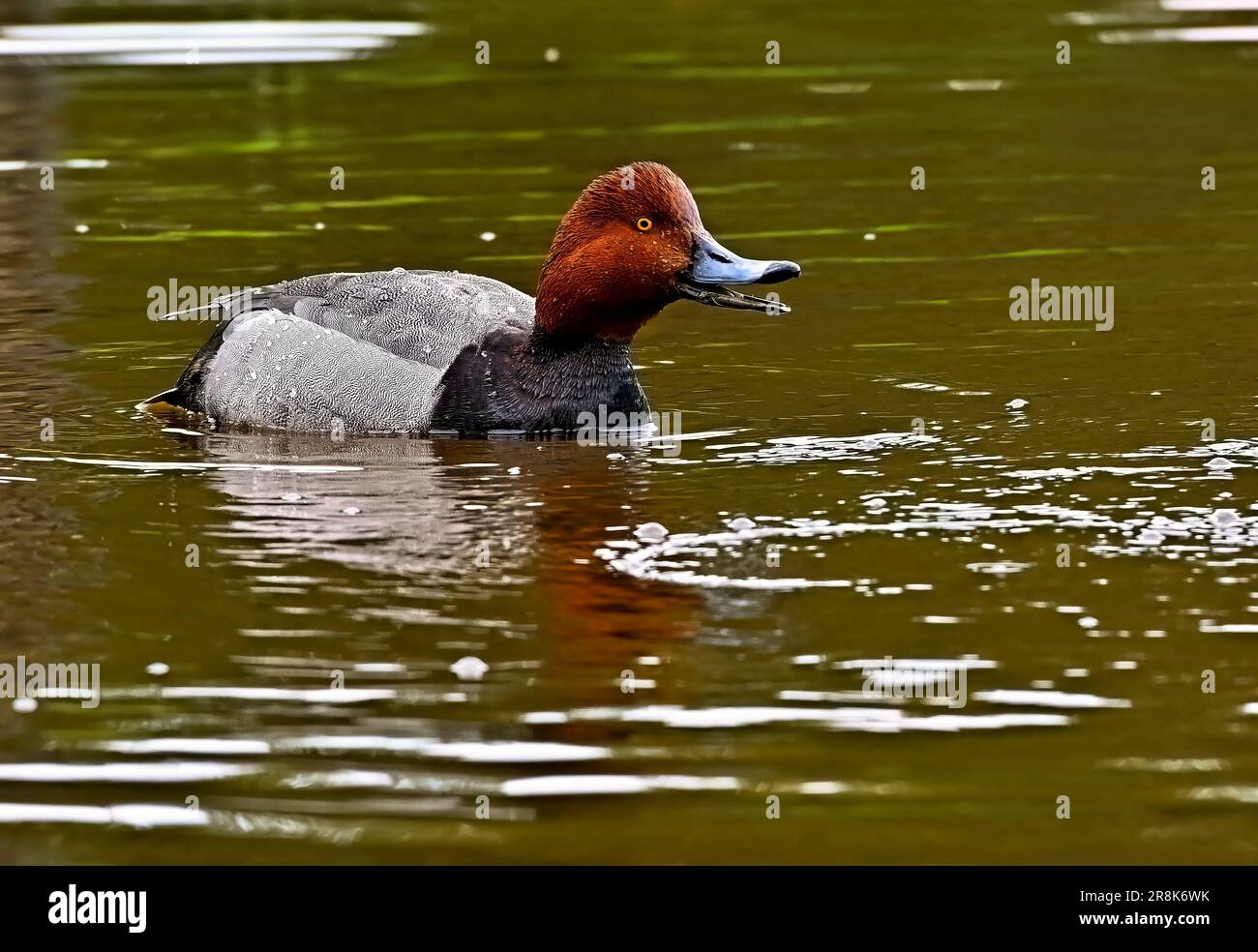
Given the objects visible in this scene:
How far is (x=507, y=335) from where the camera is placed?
11945mm

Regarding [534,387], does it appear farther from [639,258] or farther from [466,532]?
[466,532]

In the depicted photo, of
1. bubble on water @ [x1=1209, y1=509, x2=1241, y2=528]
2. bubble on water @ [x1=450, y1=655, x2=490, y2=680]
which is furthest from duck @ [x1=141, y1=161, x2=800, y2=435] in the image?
bubble on water @ [x1=450, y1=655, x2=490, y2=680]

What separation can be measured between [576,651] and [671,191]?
156 inches

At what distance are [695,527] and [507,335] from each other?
250cm

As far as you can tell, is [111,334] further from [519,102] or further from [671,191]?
[519,102]

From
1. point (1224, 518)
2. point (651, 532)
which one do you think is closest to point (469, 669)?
point (651, 532)

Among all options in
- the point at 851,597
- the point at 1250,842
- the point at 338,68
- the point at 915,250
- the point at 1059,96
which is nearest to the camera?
the point at 1250,842

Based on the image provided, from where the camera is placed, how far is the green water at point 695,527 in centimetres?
705

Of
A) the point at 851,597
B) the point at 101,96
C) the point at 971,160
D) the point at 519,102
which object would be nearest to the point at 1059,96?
the point at 971,160

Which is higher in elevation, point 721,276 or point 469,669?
point 721,276

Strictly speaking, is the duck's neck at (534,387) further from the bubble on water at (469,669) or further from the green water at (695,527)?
the bubble on water at (469,669)

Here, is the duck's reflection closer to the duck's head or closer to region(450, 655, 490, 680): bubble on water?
region(450, 655, 490, 680): bubble on water

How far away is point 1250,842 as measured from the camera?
666 cm

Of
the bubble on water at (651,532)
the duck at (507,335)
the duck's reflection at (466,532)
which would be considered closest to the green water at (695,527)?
the duck's reflection at (466,532)
